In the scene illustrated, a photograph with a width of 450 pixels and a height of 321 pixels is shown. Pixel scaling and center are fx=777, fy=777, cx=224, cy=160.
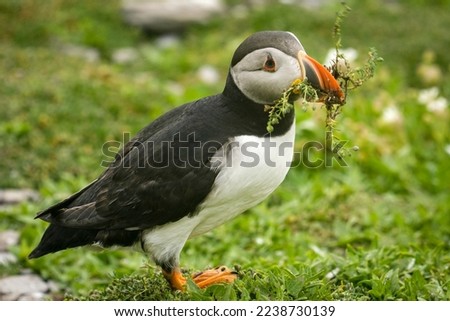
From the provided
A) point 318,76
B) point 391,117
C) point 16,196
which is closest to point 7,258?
point 16,196

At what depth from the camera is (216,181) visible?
4.07 metres

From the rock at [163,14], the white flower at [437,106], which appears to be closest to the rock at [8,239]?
the white flower at [437,106]

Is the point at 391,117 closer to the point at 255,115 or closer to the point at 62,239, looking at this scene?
the point at 255,115

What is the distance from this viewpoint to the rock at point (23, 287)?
18.1 feet

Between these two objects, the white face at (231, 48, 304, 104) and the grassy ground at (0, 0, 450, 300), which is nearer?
the white face at (231, 48, 304, 104)

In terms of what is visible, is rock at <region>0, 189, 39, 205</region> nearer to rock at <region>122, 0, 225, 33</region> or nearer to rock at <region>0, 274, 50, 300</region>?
rock at <region>0, 274, 50, 300</region>

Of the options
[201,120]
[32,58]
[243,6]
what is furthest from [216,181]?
[243,6]

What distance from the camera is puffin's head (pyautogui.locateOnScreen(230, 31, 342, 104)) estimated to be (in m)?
3.90

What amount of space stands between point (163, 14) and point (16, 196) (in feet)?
18.6

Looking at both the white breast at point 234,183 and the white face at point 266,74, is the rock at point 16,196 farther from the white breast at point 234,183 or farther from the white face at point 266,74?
the white face at point 266,74

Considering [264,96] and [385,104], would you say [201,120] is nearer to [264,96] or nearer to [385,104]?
[264,96]

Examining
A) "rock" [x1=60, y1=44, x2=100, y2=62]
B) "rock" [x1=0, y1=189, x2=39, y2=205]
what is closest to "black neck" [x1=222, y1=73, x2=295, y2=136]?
"rock" [x1=0, y1=189, x2=39, y2=205]

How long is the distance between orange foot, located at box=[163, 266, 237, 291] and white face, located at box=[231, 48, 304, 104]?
1.06m

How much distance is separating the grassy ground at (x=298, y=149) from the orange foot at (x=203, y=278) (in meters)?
0.07
